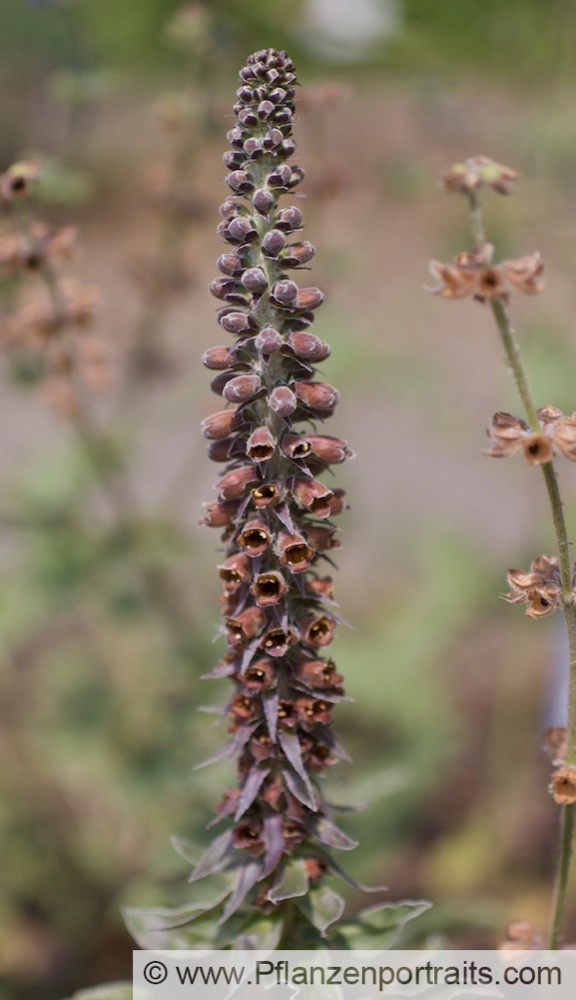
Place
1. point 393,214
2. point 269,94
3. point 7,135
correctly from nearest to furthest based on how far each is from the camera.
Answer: point 269,94 → point 393,214 → point 7,135

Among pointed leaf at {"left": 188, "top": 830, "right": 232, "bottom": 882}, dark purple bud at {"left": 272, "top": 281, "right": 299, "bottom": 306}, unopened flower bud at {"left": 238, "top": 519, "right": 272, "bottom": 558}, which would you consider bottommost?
pointed leaf at {"left": 188, "top": 830, "right": 232, "bottom": 882}

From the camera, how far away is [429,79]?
3713 mm

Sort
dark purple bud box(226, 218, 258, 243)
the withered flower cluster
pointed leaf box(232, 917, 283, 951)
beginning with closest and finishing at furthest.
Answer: dark purple bud box(226, 218, 258, 243) < pointed leaf box(232, 917, 283, 951) < the withered flower cluster

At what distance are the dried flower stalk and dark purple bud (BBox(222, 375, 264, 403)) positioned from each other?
286 millimetres

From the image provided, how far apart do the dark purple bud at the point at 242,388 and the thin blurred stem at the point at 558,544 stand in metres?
0.34

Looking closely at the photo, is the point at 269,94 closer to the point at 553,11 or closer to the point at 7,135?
the point at 553,11

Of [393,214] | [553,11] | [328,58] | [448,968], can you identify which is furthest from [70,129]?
[393,214]

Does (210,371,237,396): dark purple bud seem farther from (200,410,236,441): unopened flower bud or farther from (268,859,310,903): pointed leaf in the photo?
(268,859,310,903): pointed leaf

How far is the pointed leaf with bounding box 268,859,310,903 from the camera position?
1.54m

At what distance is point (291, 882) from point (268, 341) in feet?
2.67

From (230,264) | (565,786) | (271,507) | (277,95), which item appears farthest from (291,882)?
(277,95)

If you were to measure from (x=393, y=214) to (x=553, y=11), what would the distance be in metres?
6.56

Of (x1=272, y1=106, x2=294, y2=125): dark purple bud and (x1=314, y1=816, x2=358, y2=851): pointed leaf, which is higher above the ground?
(x1=272, y1=106, x2=294, y2=125): dark purple bud

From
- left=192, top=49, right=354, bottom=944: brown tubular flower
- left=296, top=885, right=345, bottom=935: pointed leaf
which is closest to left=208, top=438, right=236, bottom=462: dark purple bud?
left=192, top=49, right=354, bottom=944: brown tubular flower
